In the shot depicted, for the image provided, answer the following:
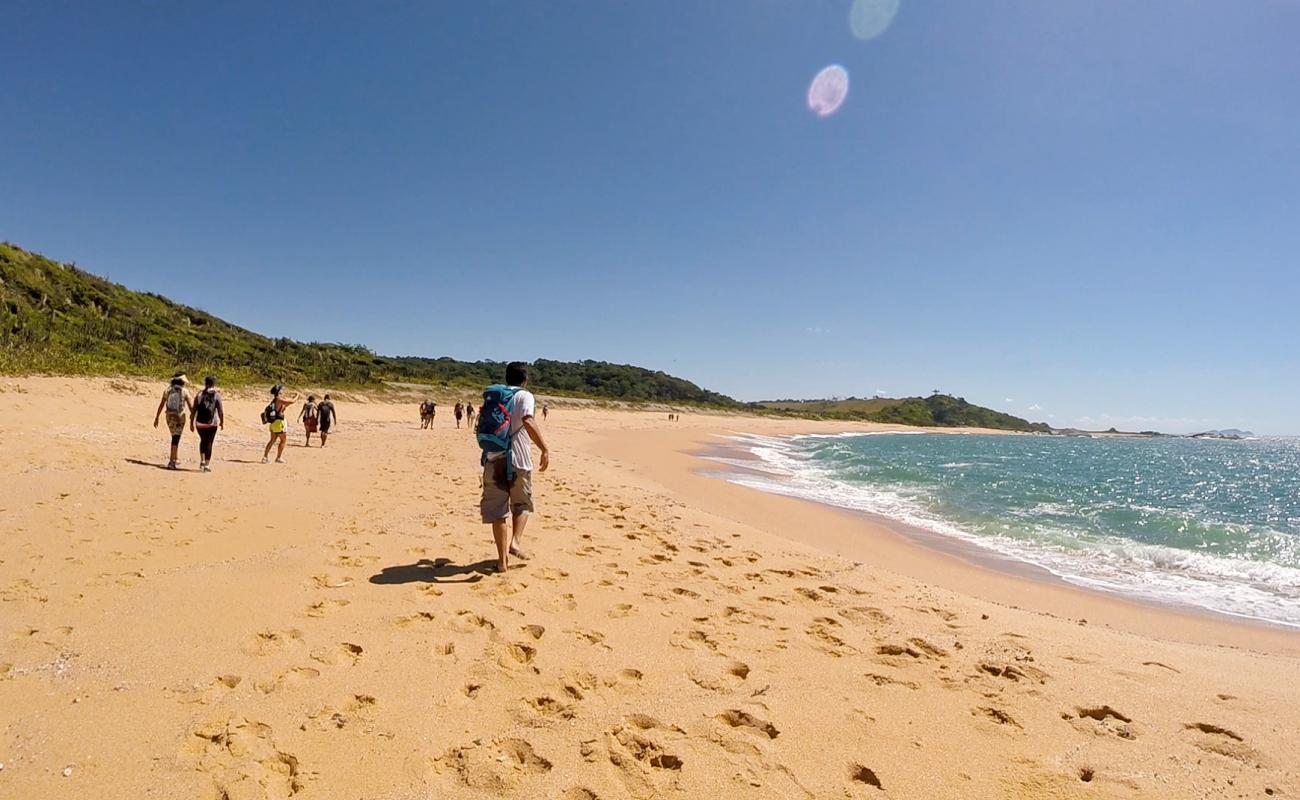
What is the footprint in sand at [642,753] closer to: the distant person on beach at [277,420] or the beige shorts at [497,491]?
the beige shorts at [497,491]

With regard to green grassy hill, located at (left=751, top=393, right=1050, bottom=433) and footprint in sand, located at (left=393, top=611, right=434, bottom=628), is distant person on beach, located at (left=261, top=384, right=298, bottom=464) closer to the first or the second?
footprint in sand, located at (left=393, top=611, right=434, bottom=628)

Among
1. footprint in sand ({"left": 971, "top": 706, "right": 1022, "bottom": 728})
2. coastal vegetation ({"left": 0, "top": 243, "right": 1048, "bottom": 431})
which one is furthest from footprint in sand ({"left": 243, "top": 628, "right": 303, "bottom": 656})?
coastal vegetation ({"left": 0, "top": 243, "right": 1048, "bottom": 431})

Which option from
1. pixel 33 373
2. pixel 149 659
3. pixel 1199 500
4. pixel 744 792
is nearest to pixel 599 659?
pixel 744 792

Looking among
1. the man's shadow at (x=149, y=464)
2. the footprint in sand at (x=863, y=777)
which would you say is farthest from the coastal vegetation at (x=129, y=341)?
the footprint in sand at (x=863, y=777)

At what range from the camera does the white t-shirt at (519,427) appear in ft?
18.6

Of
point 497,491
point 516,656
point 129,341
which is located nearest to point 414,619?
point 516,656

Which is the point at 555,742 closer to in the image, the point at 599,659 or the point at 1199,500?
the point at 599,659

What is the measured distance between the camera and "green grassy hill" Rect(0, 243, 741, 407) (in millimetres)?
24547

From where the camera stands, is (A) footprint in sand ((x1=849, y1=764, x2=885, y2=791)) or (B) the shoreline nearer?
(A) footprint in sand ((x1=849, y1=764, x2=885, y2=791))

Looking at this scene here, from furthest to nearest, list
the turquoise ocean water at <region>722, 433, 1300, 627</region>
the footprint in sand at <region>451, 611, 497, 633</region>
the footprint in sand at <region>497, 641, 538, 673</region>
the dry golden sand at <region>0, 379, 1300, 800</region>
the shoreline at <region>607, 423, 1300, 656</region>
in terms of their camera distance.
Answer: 1. the turquoise ocean water at <region>722, 433, 1300, 627</region>
2. the shoreline at <region>607, 423, 1300, 656</region>
3. the footprint in sand at <region>451, 611, 497, 633</region>
4. the footprint in sand at <region>497, 641, 538, 673</region>
5. the dry golden sand at <region>0, 379, 1300, 800</region>

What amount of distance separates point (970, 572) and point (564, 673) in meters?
7.55

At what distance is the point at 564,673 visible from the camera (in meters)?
3.71

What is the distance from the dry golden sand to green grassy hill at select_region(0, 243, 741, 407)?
22.2 metres

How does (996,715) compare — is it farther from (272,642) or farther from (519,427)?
(272,642)
